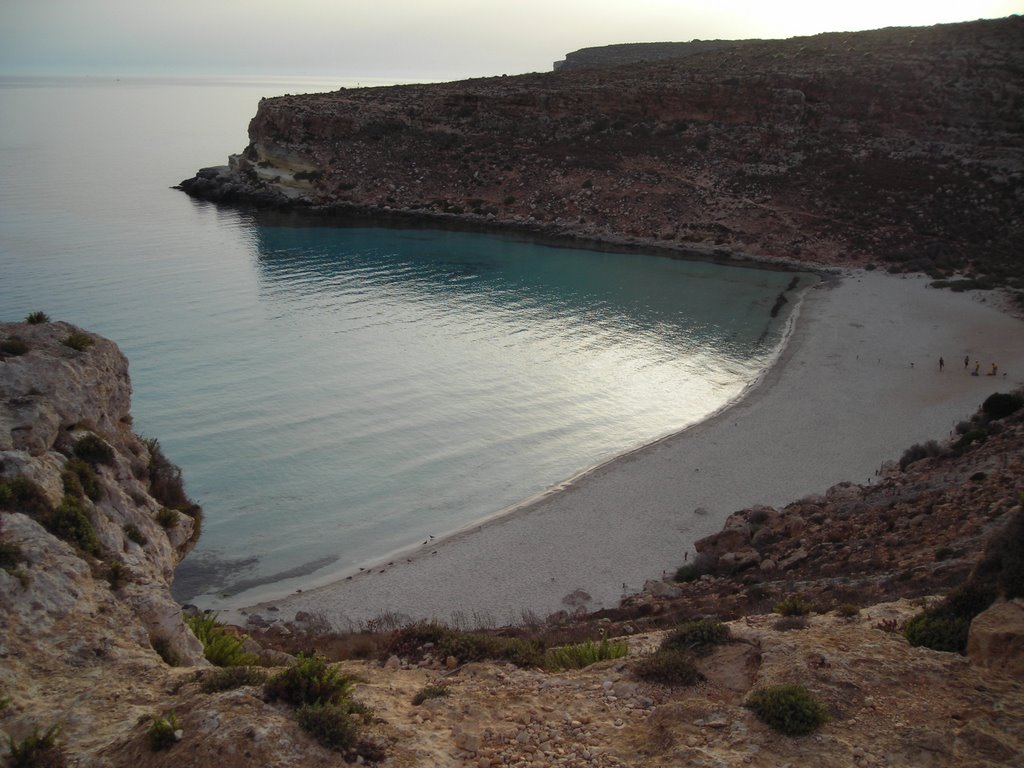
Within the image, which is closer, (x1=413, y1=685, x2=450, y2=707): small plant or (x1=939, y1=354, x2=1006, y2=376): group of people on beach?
(x1=413, y1=685, x2=450, y2=707): small plant

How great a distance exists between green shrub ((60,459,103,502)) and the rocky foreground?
0.04 meters

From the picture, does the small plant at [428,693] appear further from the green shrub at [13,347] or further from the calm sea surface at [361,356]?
the green shrub at [13,347]

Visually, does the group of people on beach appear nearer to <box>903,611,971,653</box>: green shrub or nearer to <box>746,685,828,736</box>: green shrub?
<box>903,611,971,653</box>: green shrub

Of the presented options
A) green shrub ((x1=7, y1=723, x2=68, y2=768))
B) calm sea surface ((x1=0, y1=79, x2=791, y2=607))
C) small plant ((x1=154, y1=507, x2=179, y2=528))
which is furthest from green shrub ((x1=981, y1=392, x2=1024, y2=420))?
green shrub ((x1=7, y1=723, x2=68, y2=768))

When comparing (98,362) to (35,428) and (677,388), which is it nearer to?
(35,428)

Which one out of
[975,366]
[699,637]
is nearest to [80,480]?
[699,637]

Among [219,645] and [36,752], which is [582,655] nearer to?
[219,645]

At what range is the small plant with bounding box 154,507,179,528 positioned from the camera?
1609 cm

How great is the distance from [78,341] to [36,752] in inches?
419

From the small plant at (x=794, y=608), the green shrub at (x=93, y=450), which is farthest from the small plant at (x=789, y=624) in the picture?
the green shrub at (x=93, y=450)

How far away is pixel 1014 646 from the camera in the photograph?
962cm

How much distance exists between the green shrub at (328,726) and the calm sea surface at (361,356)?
10803 mm

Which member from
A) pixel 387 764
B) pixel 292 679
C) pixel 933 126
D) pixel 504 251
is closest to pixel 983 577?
pixel 387 764

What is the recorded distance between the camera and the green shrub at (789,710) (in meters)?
9.00
